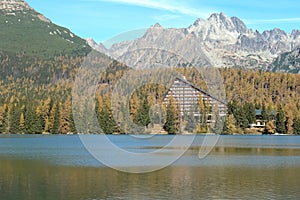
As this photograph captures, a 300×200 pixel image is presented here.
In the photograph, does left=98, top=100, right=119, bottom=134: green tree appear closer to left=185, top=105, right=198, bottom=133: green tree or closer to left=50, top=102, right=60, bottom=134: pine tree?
left=50, top=102, right=60, bottom=134: pine tree

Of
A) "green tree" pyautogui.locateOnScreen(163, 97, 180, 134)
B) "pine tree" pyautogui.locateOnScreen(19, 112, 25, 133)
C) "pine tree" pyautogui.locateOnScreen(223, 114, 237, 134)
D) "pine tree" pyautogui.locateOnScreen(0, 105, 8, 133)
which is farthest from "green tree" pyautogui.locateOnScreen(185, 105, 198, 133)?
"pine tree" pyautogui.locateOnScreen(0, 105, 8, 133)

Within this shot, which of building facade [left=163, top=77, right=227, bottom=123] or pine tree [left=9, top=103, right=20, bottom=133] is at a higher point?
building facade [left=163, top=77, right=227, bottom=123]

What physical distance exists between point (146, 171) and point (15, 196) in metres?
17.0

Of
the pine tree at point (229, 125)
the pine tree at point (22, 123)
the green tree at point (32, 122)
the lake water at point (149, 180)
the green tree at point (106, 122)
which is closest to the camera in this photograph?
the lake water at point (149, 180)

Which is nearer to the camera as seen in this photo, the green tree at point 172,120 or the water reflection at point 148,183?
the water reflection at point 148,183

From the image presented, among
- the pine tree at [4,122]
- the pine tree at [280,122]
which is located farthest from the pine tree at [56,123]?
the pine tree at [280,122]

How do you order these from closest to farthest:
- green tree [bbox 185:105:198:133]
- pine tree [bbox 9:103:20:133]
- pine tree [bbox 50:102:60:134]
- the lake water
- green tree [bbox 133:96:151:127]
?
the lake water
green tree [bbox 133:96:151:127]
pine tree [bbox 50:102:60:134]
pine tree [bbox 9:103:20:133]
green tree [bbox 185:105:198:133]

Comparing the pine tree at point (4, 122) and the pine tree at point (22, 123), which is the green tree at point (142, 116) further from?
the pine tree at point (4, 122)

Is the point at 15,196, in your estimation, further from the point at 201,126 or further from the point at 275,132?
the point at 275,132

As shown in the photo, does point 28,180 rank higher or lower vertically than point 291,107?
lower

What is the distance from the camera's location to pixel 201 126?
15288cm

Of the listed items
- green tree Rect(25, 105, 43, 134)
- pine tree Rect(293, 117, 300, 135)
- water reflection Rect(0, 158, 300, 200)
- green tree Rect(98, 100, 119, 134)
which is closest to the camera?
water reflection Rect(0, 158, 300, 200)

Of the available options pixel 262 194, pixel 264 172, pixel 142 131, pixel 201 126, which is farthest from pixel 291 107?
pixel 262 194

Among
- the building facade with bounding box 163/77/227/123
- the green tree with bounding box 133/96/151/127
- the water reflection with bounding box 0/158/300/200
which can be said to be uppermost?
the building facade with bounding box 163/77/227/123
